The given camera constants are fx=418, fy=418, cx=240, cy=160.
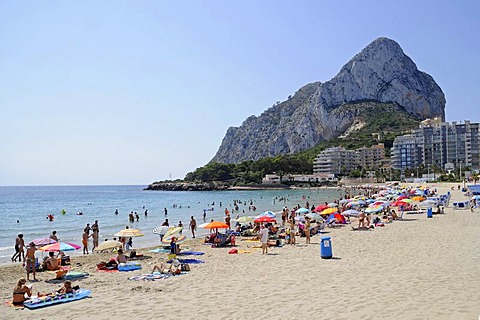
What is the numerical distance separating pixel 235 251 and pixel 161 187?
430ft

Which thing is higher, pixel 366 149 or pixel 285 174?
pixel 366 149

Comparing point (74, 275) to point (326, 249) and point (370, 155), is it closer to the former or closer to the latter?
point (326, 249)

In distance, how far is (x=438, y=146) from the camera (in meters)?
134

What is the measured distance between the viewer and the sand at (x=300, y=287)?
7.86m

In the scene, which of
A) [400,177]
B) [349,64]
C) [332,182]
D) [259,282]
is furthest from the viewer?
[349,64]

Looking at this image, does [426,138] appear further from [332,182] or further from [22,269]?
[22,269]

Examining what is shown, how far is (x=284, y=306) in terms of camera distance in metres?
8.28

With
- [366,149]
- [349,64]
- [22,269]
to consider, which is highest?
[349,64]

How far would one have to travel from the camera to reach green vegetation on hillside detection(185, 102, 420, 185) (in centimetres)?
13418

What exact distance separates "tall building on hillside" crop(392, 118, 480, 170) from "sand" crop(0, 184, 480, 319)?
12473 cm

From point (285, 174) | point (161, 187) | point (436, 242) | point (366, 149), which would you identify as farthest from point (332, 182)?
point (436, 242)

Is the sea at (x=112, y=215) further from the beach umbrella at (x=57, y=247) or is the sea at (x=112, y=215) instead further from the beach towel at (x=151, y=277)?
the beach towel at (x=151, y=277)

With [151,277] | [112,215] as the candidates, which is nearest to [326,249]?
[151,277]

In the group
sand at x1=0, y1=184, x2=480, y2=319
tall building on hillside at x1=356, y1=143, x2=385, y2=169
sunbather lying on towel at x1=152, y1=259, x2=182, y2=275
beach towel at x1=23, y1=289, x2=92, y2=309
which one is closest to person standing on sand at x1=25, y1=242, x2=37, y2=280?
sand at x1=0, y1=184, x2=480, y2=319
